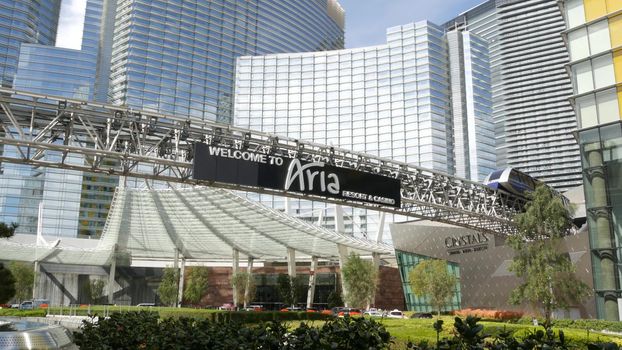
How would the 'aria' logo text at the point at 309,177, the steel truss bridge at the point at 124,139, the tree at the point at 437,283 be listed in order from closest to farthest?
the steel truss bridge at the point at 124,139
the 'aria' logo text at the point at 309,177
the tree at the point at 437,283

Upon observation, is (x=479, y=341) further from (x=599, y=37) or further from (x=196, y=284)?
(x=196, y=284)

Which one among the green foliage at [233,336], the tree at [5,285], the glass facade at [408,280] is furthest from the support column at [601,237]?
the glass facade at [408,280]

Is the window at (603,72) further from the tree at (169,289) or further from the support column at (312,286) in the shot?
the tree at (169,289)

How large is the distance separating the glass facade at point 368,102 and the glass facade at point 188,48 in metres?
19.8

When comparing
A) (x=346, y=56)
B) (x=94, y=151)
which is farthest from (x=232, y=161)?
(x=346, y=56)

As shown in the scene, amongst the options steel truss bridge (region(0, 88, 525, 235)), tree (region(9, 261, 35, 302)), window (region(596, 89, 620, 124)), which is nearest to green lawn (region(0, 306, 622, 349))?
steel truss bridge (region(0, 88, 525, 235))

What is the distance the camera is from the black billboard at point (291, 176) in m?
27.2

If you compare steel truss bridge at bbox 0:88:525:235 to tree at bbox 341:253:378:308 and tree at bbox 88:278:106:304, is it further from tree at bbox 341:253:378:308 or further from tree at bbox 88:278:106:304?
tree at bbox 88:278:106:304

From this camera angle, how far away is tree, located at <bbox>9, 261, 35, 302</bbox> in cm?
7525

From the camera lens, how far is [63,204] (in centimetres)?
13012

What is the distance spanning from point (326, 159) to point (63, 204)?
376 ft

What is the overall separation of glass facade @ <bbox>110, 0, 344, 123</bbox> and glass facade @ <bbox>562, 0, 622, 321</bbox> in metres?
120

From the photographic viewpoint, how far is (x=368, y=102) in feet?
398

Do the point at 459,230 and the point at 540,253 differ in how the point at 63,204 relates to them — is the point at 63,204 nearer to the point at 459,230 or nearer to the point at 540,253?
the point at 459,230
